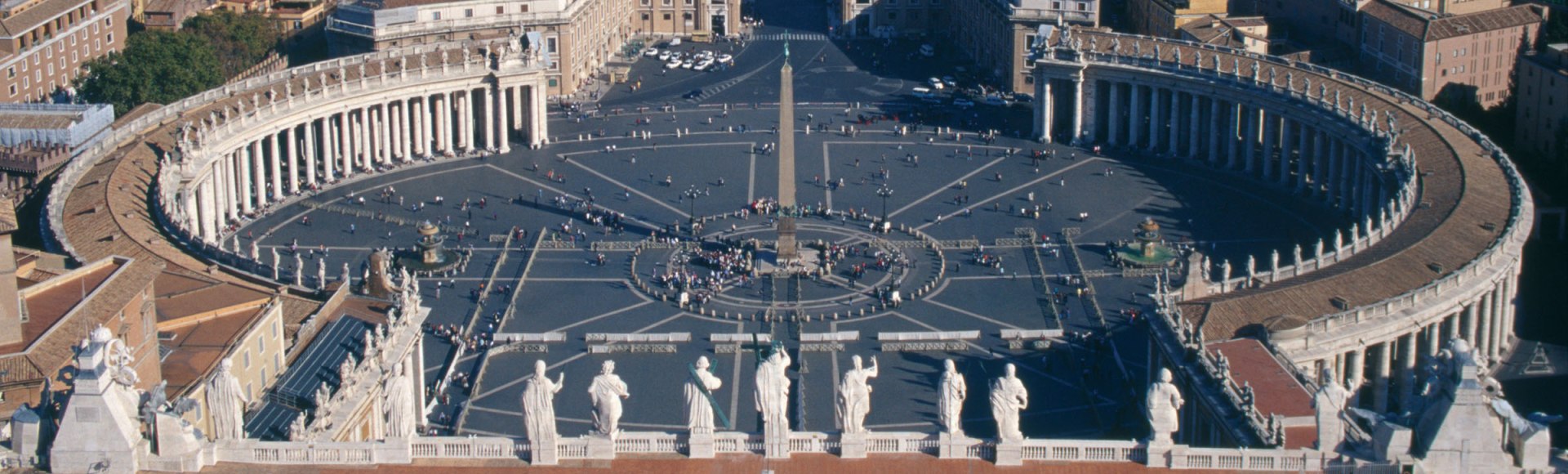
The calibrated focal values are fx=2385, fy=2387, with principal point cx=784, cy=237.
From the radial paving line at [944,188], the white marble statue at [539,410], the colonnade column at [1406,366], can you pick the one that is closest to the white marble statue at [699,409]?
the white marble statue at [539,410]

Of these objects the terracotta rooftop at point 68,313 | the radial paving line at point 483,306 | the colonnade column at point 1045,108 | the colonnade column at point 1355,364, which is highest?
the terracotta rooftop at point 68,313

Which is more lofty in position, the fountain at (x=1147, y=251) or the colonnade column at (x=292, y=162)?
the colonnade column at (x=292, y=162)

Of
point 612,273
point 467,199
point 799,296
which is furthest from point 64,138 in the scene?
point 799,296

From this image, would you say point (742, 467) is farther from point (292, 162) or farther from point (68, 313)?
point (292, 162)

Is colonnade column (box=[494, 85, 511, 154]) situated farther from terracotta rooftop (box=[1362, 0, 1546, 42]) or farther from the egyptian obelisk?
terracotta rooftop (box=[1362, 0, 1546, 42])

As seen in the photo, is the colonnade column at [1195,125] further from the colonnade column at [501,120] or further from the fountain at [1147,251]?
the colonnade column at [501,120]

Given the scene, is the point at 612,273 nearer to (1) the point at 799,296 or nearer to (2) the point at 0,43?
(1) the point at 799,296

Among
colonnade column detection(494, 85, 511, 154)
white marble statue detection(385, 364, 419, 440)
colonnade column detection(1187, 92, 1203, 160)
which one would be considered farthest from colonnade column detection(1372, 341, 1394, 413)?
colonnade column detection(494, 85, 511, 154)
